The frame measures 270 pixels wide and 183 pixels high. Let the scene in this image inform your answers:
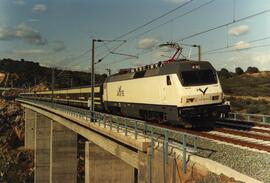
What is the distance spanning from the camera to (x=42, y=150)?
67438 millimetres

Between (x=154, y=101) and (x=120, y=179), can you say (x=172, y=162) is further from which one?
(x=120, y=179)

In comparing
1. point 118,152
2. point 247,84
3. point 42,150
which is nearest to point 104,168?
point 118,152

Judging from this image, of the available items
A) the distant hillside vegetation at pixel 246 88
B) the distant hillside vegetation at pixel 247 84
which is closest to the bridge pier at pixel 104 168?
the distant hillside vegetation at pixel 246 88

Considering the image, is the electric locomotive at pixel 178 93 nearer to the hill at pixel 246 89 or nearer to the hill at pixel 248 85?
the hill at pixel 246 89

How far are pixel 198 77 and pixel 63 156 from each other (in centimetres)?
3487

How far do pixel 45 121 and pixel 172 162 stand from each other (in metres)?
62.1

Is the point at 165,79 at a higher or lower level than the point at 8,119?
higher

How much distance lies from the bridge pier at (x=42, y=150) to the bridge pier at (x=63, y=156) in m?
8.29

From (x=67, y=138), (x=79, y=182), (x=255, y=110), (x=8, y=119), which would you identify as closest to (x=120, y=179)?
(x=255, y=110)

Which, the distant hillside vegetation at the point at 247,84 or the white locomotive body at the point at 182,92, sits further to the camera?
the distant hillside vegetation at the point at 247,84

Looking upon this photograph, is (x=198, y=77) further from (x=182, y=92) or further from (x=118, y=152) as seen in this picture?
(x=118, y=152)

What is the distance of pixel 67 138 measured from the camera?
56.1 meters

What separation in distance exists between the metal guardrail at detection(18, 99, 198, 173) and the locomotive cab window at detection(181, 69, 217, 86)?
2983 mm

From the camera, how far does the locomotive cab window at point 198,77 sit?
21.9 m
